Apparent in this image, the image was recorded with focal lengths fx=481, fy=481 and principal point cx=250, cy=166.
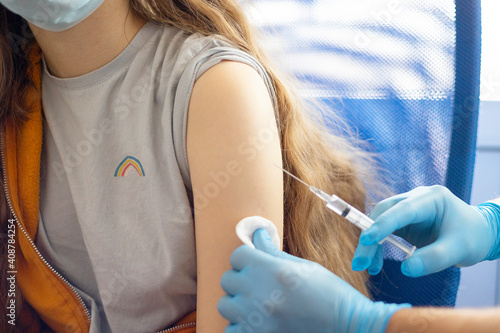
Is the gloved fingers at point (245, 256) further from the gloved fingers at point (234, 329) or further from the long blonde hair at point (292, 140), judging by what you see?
the long blonde hair at point (292, 140)

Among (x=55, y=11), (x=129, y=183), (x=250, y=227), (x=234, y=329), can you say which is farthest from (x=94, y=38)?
(x=234, y=329)

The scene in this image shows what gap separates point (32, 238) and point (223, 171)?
466 millimetres

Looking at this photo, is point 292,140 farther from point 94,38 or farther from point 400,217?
point 94,38

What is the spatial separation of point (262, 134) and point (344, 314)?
342mm

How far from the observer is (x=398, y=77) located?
104 centimetres

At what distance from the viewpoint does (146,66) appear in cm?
101

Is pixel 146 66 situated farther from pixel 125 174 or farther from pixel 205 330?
pixel 205 330

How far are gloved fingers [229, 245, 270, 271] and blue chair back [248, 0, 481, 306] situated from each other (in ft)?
1.41

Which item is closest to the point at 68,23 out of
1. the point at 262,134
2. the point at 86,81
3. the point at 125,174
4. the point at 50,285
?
the point at 86,81

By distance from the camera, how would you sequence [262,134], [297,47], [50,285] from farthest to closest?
[297,47], [50,285], [262,134]

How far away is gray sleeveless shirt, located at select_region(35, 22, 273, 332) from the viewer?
93cm

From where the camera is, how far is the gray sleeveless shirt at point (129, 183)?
934 mm

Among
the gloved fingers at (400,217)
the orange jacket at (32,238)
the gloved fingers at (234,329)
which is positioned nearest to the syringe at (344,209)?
the gloved fingers at (400,217)

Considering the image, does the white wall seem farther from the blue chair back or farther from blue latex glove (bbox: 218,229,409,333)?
blue latex glove (bbox: 218,229,409,333)
